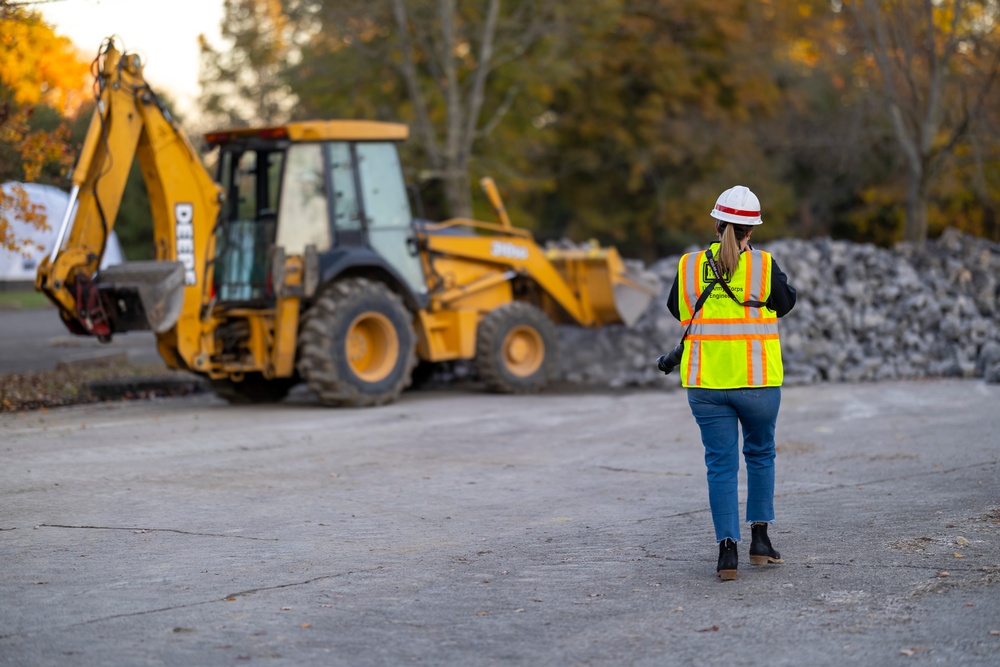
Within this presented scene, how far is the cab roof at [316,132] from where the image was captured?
13.4 m

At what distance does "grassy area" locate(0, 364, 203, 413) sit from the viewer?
13312 mm

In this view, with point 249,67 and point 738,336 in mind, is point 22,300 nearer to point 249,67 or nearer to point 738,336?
point 249,67

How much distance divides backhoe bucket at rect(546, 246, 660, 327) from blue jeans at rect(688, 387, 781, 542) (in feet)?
31.9

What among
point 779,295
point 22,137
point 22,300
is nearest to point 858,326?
point 22,137

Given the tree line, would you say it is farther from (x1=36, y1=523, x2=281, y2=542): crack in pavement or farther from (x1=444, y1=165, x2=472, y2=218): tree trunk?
(x1=36, y1=523, x2=281, y2=542): crack in pavement

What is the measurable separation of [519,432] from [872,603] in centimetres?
628

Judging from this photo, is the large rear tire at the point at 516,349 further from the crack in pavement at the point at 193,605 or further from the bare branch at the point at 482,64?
the bare branch at the point at 482,64

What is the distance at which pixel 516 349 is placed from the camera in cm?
1535

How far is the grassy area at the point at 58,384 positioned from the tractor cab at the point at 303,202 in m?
2.27

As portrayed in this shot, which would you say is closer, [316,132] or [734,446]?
[734,446]

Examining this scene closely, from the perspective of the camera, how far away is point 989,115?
22.1 metres

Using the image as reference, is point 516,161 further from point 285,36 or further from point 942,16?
point 942,16

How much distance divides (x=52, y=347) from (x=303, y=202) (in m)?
8.72

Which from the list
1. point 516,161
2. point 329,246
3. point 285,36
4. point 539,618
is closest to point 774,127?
point 516,161
